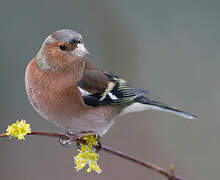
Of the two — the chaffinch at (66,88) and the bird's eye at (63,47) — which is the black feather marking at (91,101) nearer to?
the chaffinch at (66,88)

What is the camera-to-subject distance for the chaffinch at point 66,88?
2.48 metres

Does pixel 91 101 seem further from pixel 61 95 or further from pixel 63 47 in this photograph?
pixel 63 47

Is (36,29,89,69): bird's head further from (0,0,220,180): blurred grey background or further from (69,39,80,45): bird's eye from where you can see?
(0,0,220,180): blurred grey background

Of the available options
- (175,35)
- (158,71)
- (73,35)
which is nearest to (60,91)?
(73,35)

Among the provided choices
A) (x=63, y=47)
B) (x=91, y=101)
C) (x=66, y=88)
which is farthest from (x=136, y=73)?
(x=63, y=47)

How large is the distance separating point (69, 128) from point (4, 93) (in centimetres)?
298

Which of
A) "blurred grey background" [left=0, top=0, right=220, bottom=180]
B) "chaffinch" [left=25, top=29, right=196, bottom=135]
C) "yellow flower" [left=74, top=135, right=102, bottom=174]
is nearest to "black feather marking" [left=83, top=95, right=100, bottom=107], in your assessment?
"chaffinch" [left=25, top=29, right=196, bottom=135]

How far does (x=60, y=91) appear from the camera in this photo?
8.44 ft

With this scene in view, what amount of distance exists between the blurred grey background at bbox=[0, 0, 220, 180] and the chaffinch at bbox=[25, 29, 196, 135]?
7.86 feet

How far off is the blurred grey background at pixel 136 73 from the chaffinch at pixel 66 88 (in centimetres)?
239

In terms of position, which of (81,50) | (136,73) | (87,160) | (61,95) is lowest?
(87,160)

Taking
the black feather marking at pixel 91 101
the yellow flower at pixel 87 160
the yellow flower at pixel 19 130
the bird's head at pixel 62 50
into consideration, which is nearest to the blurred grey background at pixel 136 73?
the black feather marking at pixel 91 101

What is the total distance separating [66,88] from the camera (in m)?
2.62

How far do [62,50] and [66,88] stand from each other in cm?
28
